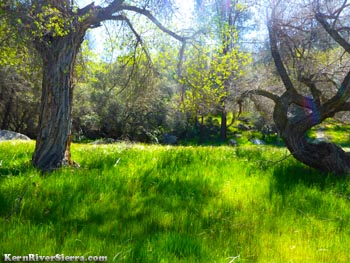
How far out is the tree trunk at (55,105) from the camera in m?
6.48

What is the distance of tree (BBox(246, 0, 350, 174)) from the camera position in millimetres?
7059

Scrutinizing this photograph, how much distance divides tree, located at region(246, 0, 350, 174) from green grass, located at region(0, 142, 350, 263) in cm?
60

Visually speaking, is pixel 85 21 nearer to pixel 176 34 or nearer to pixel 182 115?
pixel 176 34

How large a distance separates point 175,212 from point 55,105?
373cm

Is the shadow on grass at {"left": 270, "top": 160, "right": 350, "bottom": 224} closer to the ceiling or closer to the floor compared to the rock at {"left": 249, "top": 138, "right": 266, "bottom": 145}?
closer to the ceiling

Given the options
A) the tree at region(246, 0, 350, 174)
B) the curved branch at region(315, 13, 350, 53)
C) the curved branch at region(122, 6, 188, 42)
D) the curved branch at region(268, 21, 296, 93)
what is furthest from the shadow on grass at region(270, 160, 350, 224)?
the curved branch at region(122, 6, 188, 42)

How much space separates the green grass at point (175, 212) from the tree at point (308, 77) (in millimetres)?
603

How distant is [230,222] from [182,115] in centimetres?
3698

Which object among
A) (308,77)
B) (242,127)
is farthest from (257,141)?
(308,77)

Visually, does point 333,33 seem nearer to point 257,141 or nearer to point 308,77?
point 308,77

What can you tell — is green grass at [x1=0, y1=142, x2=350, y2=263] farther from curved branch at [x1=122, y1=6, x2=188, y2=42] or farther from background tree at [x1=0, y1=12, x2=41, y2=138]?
background tree at [x1=0, y1=12, x2=41, y2=138]

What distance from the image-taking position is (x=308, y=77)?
8.40 m

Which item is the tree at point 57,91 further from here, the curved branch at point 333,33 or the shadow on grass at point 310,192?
the curved branch at point 333,33

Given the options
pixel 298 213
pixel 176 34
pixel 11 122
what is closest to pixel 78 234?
pixel 298 213
